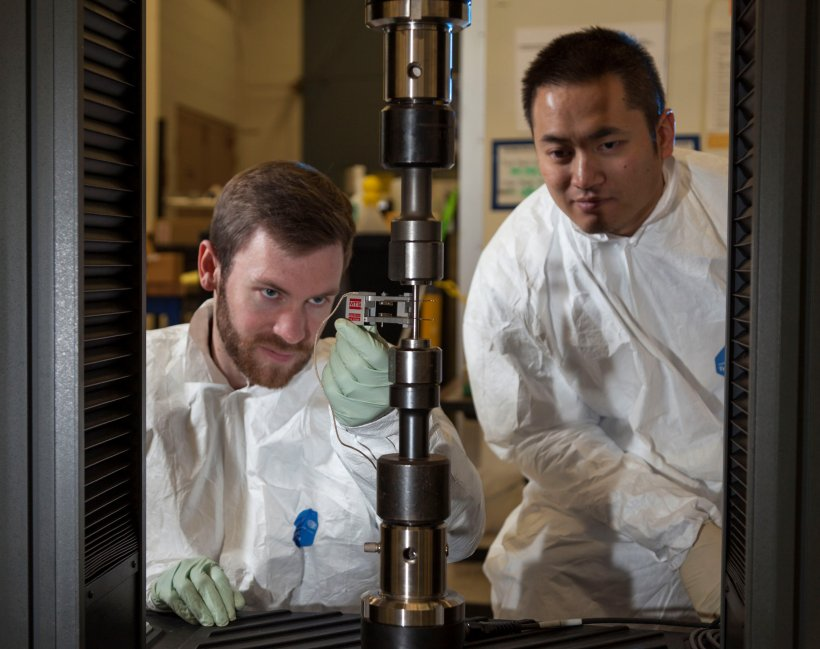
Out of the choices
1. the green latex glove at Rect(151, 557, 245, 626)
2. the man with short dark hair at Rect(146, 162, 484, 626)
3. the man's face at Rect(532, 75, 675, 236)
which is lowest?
the green latex glove at Rect(151, 557, 245, 626)

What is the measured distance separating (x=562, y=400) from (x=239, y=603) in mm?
805

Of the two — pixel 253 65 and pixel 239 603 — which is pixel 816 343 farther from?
pixel 253 65

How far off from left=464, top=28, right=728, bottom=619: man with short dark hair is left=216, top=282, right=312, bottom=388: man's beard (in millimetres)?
432

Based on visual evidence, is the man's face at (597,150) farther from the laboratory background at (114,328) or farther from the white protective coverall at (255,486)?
the laboratory background at (114,328)

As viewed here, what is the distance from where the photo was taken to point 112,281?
84 cm

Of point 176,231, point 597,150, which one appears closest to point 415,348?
point 597,150

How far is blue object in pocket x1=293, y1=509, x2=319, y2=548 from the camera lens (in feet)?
4.45

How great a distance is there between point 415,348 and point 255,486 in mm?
608

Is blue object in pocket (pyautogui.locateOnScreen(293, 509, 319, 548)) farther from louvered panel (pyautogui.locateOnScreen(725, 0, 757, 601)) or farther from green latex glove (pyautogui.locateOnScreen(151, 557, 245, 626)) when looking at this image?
louvered panel (pyautogui.locateOnScreen(725, 0, 757, 601))

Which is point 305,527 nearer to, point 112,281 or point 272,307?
point 272,307

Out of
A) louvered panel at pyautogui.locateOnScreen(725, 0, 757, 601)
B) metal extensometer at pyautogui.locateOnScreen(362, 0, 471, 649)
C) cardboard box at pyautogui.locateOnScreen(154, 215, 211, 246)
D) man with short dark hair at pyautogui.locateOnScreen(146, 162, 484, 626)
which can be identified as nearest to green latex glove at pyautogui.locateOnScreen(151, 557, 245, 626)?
man with short dark hair at pyautogui.locateOnScreen(146, 162, 484, 626)

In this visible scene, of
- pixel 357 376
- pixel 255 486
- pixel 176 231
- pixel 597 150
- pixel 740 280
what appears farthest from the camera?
pixel 176 231

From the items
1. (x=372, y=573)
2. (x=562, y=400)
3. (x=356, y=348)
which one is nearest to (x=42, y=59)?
(x=356, y=348)

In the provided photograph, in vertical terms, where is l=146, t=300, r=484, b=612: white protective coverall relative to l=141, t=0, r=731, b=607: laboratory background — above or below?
below
